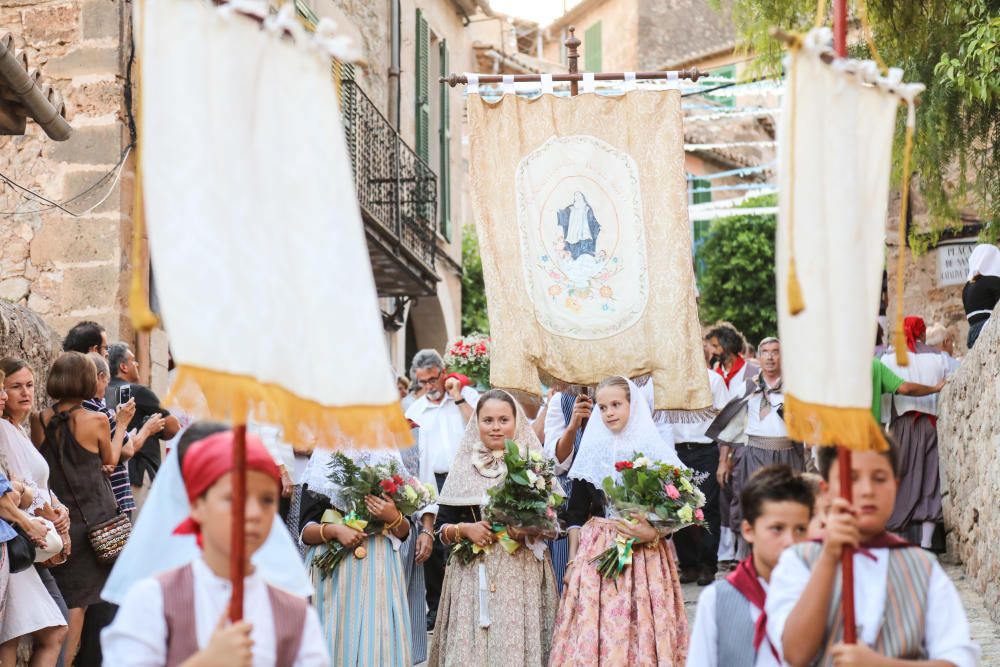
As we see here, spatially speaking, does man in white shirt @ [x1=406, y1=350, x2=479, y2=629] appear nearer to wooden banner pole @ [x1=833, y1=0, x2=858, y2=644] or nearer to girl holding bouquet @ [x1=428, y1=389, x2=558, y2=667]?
girl holding bouquet @ [x1=428, y1=389, x2=558, y2=667]

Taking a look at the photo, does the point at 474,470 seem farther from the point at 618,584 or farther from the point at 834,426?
the point at 834,426

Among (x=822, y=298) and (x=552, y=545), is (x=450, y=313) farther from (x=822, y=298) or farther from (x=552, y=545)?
(x=822, y=298)

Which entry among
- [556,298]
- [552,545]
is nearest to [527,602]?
[552,545]

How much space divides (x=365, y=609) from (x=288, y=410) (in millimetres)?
4474

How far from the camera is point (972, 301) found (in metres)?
12.0

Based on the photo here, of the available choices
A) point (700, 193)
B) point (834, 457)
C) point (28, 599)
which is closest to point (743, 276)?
point (700, 193)

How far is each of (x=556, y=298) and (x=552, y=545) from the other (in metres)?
1.59

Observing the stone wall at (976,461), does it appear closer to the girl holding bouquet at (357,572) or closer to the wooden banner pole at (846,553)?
the girl holding bouquet at (357,572)

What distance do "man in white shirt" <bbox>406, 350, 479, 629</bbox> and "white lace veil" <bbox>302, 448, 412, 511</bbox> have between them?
2230 millimetres

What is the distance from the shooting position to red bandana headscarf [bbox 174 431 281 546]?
3990mm

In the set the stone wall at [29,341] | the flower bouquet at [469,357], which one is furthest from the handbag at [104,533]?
the flower bouquet at [469,357]

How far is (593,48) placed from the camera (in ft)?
130

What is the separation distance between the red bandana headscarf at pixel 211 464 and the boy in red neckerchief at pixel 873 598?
148cm

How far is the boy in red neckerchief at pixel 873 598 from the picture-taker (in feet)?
13.2
